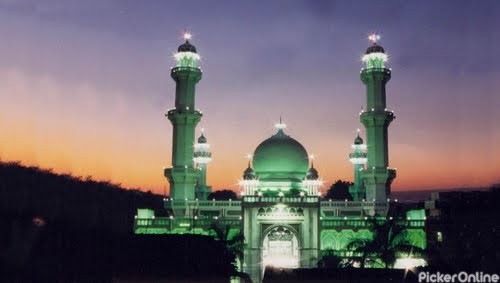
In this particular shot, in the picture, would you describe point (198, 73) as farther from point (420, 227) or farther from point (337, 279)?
point (337, 279)

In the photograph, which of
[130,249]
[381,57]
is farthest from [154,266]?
[381,57]

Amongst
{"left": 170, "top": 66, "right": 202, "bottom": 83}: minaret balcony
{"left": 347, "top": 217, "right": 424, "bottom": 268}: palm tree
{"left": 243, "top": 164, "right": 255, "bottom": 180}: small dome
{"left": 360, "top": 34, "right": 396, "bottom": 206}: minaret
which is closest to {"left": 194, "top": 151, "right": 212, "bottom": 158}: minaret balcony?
{"left": 170, "top": 66, "right": 202, "bottom": 83}: minaret balcony

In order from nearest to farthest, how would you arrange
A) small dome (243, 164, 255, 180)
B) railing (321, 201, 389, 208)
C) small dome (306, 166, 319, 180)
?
small dome (306, 166, 319, 180)
railing (321, 201, 389, 208)
small dome (243, 164, 255, 180)

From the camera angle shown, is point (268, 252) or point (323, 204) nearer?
point (268, 252)

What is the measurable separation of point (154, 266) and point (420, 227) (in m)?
24.8

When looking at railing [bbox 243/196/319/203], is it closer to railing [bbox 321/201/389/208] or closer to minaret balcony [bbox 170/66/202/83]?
railing [bbox 321/201/389/208]

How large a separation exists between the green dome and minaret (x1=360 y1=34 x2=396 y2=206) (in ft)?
17.8

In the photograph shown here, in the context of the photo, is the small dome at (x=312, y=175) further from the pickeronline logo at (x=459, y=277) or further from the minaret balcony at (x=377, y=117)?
the pickeronline logo at (x=459, y=277)

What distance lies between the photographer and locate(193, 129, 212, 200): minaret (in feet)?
182

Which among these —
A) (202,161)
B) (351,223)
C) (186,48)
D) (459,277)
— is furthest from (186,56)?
(459,277)

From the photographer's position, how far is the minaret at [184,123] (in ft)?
162

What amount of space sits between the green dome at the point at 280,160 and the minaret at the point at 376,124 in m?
5.43

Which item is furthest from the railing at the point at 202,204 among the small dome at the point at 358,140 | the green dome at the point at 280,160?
the small dome at the point at 358,140

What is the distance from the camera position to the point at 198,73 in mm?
51531
